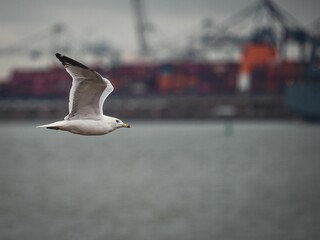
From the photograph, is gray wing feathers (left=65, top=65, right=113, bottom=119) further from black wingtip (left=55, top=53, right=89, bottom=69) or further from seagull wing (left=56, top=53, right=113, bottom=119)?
black wingtip (left=55, top=53, right=89, bottom=69)

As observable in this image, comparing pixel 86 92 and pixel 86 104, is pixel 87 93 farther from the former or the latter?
pixel 86 104

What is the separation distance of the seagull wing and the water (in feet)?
49.1

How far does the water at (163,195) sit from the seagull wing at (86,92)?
1496 cm

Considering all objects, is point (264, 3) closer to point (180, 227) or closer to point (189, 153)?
point (189, 153)

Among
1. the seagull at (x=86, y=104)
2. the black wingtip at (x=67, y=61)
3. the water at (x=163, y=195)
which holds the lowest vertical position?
the water at (x=163, y=195)

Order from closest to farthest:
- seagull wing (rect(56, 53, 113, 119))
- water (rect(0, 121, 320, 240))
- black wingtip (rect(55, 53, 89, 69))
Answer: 1. black wingtip (rect(55, 53, 89, 69))
2. seagull wing (rect(56, 53, 113, 119))
3. water (rect(0, 121, 320, 240))

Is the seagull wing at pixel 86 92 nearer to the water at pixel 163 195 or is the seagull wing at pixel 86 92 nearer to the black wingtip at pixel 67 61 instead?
the black wingtip at pixel 67 61

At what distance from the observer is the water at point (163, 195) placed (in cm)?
2673

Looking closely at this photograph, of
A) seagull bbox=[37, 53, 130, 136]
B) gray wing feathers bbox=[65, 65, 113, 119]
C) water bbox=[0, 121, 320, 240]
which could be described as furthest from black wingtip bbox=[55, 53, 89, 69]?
water bbox=[0, 121, 320, 240]

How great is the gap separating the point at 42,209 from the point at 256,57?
242 feet

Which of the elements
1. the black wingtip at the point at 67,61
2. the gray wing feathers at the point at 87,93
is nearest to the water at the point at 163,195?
the gray wing feathers at the point at 87,93

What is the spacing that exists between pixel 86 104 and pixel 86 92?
24cm

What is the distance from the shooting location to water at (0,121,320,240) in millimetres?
26734

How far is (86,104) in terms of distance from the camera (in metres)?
10.3
